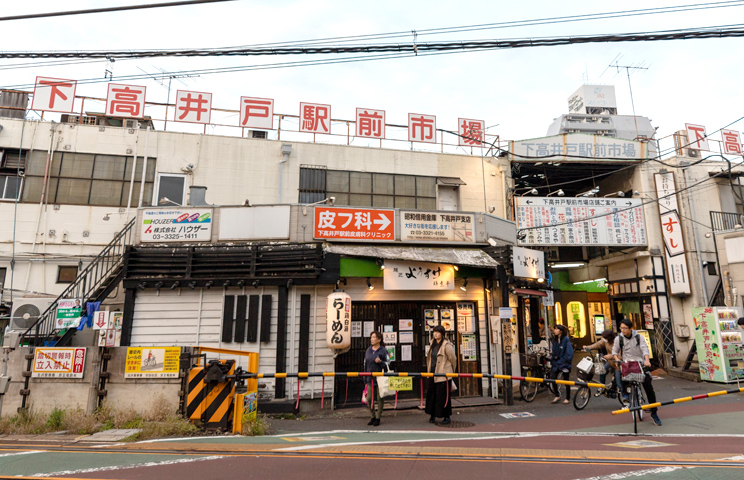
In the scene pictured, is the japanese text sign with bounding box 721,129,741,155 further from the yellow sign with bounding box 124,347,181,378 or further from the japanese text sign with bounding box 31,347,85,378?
the japanese text sign with bounding box 31,347,85,378

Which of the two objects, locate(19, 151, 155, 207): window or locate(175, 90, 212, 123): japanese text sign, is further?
locate(175, 90, 212, 123): japanese text sign

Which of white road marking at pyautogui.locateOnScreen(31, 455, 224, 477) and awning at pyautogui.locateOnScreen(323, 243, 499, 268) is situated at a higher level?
awning at pyautogui.locateOnScreen(323, 243, 499, 268)

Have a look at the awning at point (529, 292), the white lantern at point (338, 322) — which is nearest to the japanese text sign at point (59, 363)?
the white lantern at point (338, 322)

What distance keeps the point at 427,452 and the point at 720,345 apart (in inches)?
538

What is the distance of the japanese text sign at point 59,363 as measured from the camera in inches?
371

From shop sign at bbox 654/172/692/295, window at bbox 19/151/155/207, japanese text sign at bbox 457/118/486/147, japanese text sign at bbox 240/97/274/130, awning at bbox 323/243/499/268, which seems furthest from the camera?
japanese text sign at bbox 457/118/486/147

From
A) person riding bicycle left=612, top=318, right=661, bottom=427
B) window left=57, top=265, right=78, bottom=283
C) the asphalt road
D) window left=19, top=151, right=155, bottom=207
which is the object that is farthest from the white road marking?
window left=19, top=151, right=155, bottom=207

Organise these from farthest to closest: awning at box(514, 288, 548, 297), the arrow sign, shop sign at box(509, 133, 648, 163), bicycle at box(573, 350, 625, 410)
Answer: shop sign at box(509, 133, 648, 163) → awning at box(514, 288, 548, 297) → the arrow sign → bicycle at box(573, 350, 625, 410)

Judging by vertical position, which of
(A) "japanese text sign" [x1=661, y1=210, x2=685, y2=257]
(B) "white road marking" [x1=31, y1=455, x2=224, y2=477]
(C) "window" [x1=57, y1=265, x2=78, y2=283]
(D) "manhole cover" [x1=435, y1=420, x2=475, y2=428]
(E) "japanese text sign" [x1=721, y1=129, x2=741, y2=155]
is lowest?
(D) "manhole cover" [x1=435, y1=420, x2=475, y2=428]

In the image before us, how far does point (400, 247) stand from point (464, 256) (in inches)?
78.5

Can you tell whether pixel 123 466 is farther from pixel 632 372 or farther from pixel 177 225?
pixel 632 372

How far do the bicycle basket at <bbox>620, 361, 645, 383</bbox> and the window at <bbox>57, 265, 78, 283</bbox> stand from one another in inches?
688

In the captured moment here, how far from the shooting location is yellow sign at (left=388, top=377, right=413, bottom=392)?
9.49 metres

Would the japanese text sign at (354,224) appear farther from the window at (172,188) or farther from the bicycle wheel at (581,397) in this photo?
the window at (172,188)
